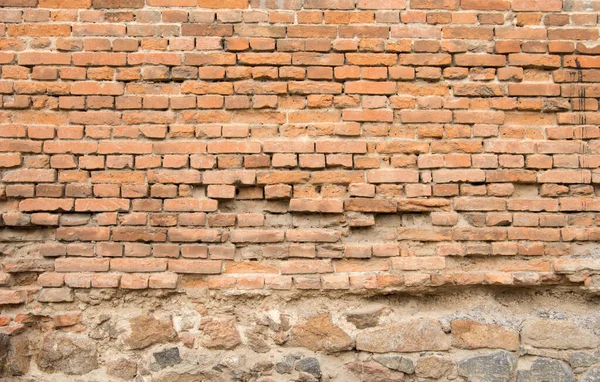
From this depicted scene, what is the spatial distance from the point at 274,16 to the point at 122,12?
2.83ft

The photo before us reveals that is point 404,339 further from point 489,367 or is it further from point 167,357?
point 167,357

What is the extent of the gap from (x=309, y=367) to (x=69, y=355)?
1324 millimetres

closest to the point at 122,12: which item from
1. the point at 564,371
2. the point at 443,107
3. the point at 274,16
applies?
the point at 274,16

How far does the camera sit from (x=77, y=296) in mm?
2666

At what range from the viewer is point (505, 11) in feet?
9.09

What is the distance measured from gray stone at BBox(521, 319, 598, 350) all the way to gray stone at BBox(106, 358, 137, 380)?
7.11 ft

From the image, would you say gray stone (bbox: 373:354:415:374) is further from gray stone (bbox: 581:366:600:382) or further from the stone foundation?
gray stone (bbox: 581:366:600:382)

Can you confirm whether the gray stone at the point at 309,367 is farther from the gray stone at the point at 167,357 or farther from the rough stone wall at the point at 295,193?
the gray stone at the point at 167,357

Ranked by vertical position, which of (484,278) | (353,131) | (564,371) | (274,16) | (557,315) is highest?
(274,16)

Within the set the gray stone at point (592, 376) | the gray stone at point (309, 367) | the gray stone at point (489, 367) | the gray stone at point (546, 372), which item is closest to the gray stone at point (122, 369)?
the gray stone at point (309, 367)

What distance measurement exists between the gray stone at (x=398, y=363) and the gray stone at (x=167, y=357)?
1118mm

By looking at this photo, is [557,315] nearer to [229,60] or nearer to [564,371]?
[564,371]

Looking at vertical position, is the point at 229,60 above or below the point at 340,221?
above

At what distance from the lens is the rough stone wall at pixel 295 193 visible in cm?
265
